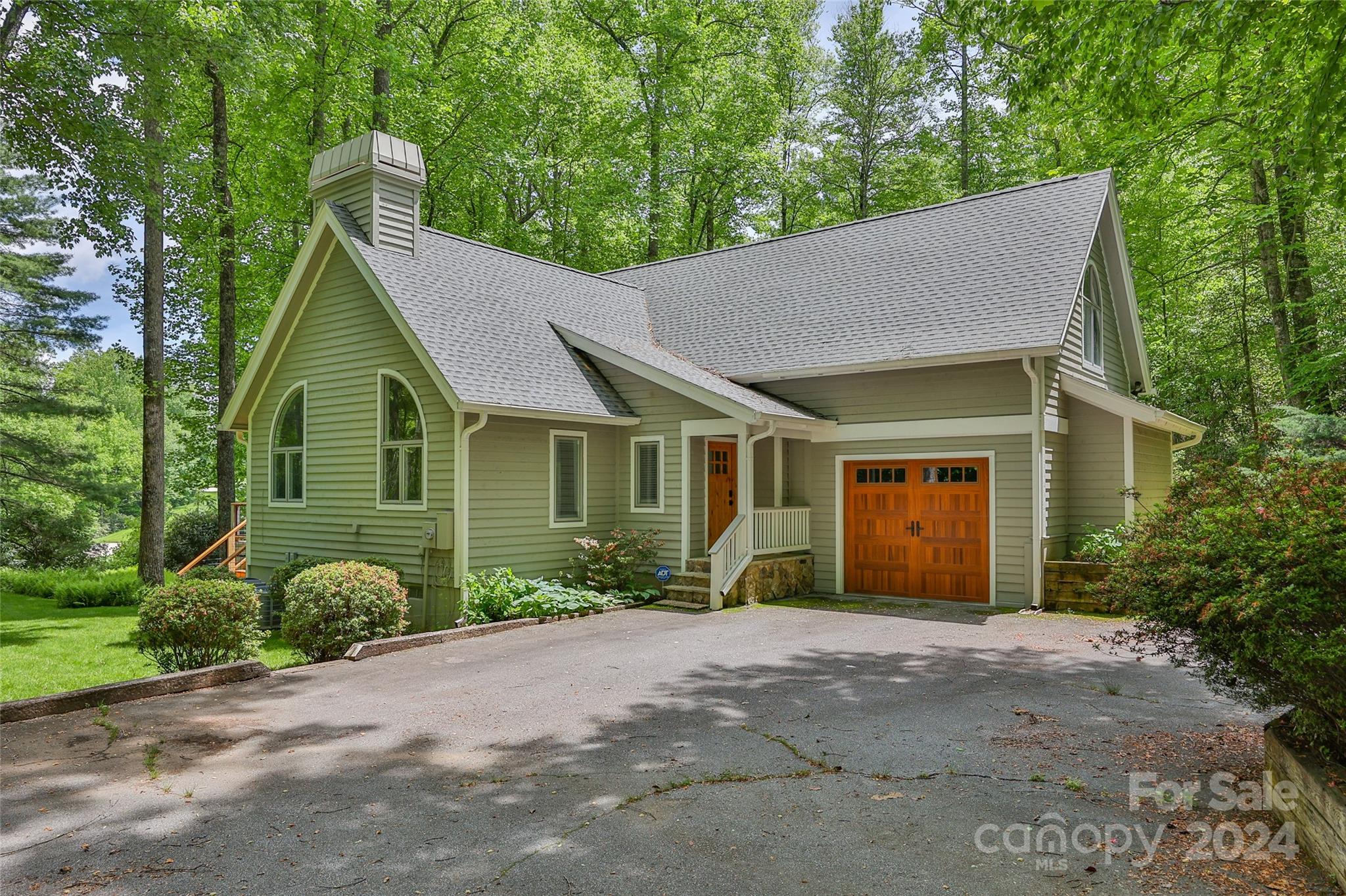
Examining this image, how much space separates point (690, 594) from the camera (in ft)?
40.7

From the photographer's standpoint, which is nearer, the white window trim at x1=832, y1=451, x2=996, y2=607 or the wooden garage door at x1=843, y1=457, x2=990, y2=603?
the white window trim at x1=832, y1=451, x2=996, y2=607

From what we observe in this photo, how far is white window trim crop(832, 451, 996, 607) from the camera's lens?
1227cm

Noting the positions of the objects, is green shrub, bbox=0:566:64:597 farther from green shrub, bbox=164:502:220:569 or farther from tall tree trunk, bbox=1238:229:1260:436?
tall tree trunk, bbox=1238:229:1260:436

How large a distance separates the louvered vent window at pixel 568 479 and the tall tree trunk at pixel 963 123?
2017 cm

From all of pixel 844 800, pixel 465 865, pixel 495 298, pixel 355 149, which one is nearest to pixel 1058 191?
pixel 495 298

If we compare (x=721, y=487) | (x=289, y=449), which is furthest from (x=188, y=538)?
(x=721, y=487)

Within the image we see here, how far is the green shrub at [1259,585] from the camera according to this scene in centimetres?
375

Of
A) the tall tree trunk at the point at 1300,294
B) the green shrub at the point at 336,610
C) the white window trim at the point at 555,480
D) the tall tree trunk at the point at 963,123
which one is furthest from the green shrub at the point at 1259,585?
the tall tree trunk at the point at 963,123

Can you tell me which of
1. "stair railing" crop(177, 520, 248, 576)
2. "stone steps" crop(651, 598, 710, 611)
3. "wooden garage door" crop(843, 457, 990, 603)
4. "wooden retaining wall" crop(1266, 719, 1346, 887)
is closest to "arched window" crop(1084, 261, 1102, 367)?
"wooden garage door" crop(843, 457, 990, 603)

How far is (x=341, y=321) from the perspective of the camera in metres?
13.6

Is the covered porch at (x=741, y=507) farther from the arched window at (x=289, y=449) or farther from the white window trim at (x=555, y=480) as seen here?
the arched window at (x=289, y=449)

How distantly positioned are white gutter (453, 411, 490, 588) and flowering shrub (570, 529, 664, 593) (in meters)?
2.02

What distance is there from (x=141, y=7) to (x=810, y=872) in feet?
38.3

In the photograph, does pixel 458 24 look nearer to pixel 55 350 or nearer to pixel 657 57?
pixel 657 57
